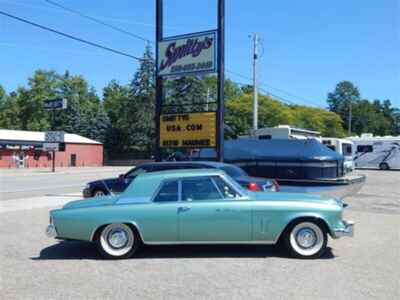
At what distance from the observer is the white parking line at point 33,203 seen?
549 inches

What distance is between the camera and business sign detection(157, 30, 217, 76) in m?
15.1

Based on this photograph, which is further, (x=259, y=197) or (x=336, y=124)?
(x=336, y=124)

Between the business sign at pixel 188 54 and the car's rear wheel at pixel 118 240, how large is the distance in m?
8.57

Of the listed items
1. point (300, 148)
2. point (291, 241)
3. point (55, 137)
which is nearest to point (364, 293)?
point (291, 241)

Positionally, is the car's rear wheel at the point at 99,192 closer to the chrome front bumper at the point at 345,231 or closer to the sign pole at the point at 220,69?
the sign pole at the point at 220,69

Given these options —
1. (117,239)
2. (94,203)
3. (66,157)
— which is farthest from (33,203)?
(66,157)

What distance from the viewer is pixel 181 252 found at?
25.2ft

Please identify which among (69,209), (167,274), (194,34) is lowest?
(167,274)

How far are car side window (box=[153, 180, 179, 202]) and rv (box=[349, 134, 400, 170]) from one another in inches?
1468

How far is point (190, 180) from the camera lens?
747 cm

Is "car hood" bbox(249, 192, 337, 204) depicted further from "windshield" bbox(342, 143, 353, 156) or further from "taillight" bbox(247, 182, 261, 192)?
"windshield" bbox(342, 143, 353, 156)

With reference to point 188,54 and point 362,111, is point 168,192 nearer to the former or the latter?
point 188,54

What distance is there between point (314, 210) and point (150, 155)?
58.0 meters

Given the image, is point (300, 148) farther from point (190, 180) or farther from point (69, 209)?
point (69, 209)
